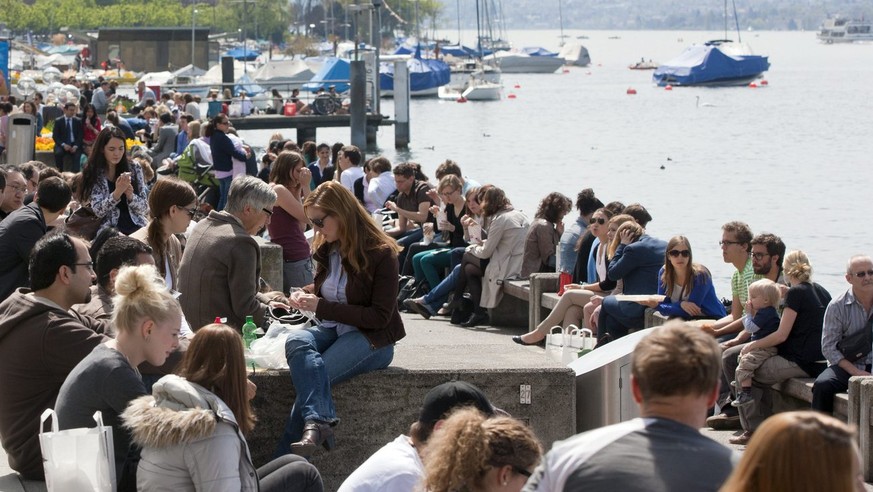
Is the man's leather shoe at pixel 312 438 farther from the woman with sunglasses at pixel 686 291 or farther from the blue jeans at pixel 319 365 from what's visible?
the woman with sunglasses at pixel 686 291

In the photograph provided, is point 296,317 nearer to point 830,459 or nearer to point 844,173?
point 830,459

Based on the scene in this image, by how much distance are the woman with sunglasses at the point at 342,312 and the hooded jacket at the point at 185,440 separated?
142 cm

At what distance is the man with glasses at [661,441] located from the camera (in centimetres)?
341

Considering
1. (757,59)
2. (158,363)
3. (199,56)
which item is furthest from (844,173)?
(757,59)

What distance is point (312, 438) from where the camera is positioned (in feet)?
20.8

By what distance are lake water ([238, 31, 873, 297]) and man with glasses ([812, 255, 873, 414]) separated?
14633mm

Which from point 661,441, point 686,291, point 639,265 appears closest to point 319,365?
point 661,441

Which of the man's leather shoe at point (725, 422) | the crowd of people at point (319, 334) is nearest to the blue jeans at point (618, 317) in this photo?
the crowd of people at point (319, 334)

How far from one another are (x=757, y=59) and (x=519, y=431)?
364ft

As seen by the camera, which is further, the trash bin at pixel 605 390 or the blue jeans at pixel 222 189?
the blue jeans at pixel 222 189

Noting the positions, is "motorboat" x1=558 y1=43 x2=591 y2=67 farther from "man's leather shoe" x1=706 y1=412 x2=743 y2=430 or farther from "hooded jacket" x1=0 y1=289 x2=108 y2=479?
"hooded jacket" x1=0 y1=289 x2=108 y2=479

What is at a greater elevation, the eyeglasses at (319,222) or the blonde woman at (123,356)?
the eyeglasses at (319,222)

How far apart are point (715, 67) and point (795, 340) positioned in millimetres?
103824

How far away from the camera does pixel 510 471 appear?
4.25m
